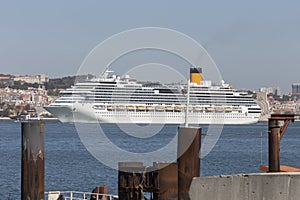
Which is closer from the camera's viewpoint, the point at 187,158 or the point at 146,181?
the point at 187,158

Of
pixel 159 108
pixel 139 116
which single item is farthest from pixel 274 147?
pixel 159 108

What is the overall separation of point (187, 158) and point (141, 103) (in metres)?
90.2

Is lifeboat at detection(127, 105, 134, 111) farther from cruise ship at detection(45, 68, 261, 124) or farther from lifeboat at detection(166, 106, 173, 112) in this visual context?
lifeboat at detection(166, 106, 173, 112)

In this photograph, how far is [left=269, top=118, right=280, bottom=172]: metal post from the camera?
10617 millimetres

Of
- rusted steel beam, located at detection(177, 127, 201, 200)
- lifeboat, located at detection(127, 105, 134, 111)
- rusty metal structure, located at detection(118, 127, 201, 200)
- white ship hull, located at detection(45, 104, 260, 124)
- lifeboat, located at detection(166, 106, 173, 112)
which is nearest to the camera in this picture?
rusted steel beam, located at detection(177, 127, 201, 200)

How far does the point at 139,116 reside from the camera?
9956 centimetres

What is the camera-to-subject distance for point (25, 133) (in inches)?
482

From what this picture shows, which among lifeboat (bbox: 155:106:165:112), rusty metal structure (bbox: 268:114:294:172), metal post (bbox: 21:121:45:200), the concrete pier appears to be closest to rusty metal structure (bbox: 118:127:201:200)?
rusty metal structure (bbox: 268:114:294:172)

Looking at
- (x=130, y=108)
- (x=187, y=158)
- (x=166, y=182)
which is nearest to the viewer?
(x=187, y=158)

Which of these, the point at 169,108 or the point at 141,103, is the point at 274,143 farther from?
the point at 169,108

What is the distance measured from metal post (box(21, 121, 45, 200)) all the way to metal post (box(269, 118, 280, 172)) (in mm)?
3610

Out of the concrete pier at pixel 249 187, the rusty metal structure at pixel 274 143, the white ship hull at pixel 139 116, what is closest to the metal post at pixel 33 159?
the rusty metal structure at pixel 274 143

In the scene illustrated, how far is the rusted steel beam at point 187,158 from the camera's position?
10.5 metres

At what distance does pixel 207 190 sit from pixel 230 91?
4068 inches
